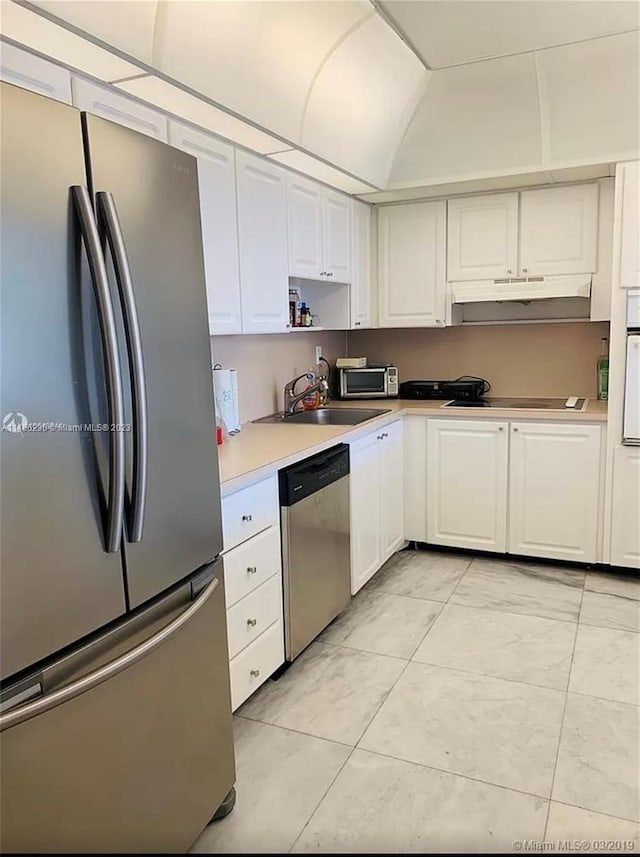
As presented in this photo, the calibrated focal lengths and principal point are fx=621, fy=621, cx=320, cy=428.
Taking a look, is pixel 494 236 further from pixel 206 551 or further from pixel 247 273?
pixel 206 551

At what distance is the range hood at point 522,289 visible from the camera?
3.48 metres

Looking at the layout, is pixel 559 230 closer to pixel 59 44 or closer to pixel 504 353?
pixel 504 353

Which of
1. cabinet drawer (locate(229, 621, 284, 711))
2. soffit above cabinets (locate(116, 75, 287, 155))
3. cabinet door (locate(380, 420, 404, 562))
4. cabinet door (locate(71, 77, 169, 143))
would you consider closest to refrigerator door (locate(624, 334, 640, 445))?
cabinet door (locate(380, 420, 404, 562))

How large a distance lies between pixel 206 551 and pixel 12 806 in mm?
687

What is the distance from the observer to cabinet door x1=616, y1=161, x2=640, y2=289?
307 centimetres

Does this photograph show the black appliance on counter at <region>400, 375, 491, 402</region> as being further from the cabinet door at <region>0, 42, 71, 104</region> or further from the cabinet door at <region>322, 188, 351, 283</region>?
the cabinet door at <region>0, 42, 71, 104</region>

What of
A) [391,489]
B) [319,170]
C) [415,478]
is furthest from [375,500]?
[319,170]

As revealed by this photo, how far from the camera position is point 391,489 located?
3.57 m

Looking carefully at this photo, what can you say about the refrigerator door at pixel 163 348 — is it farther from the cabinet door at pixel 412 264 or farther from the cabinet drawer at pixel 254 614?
the cabinet door at pixel 412 264

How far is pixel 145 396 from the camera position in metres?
1.35

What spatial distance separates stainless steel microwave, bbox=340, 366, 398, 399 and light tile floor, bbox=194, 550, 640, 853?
1.37m

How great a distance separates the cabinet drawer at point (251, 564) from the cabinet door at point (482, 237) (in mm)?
2230

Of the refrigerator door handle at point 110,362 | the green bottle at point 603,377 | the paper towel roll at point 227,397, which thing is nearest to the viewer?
the refrigerator door handle at point 110,362

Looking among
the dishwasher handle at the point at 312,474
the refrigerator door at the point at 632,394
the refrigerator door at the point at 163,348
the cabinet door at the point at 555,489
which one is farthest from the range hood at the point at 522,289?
the refrigerator door at the point at 163,348
